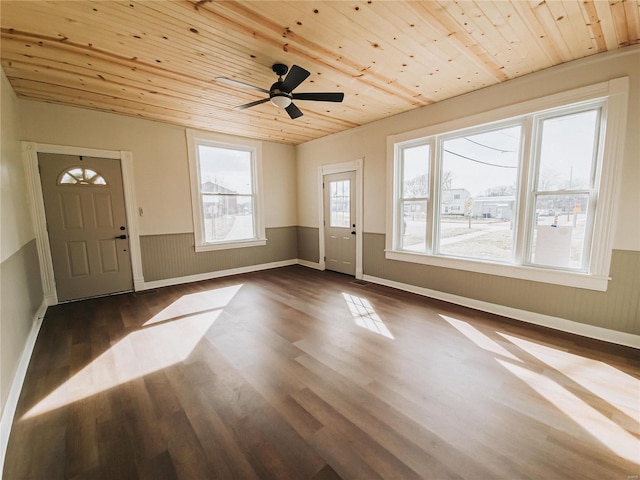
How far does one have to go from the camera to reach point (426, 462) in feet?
4.82

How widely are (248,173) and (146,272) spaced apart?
266cm

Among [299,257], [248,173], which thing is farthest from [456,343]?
[248,173]

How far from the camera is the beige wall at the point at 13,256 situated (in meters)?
2.00

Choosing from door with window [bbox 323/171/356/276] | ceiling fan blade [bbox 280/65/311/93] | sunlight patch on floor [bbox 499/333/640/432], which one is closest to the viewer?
sunlight patch on floor [bbox 499/333/640/432]

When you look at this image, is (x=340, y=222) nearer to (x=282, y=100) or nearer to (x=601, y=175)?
(x=282, y=100)

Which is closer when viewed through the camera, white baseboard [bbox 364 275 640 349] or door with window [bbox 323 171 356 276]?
white baseboard [bbox 364 275 640 349]

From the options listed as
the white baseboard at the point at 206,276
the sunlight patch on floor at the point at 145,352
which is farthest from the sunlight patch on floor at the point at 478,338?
Result: the white baseboard at the point at 206,276

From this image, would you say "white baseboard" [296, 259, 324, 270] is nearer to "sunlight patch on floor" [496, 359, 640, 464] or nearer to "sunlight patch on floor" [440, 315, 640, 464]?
"sunlight patch on floor" [440, 315, 640, 464]

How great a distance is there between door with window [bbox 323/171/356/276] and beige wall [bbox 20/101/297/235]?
8.80 feet

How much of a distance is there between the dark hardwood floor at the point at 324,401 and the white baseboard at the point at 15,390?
1.9 inches

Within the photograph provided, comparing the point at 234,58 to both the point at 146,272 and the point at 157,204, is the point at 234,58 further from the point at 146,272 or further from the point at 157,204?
the point at 146,272

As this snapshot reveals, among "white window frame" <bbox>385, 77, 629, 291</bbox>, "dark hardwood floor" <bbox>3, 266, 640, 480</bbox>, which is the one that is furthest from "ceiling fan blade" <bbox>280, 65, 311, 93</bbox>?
"dark hardwood floor" <bbox>3, 266, 640, 480</bbox>

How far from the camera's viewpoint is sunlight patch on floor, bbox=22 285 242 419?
81.9 inches

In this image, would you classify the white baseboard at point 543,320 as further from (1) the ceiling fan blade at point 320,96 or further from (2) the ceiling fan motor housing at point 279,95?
(2) the ceiling fan motor housing at point 279,95
